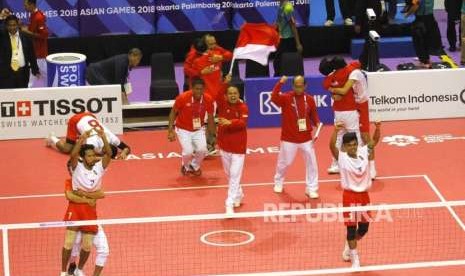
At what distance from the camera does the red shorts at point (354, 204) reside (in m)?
13.0

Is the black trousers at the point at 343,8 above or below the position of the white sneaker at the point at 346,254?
above

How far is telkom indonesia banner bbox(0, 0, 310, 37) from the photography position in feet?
78.2

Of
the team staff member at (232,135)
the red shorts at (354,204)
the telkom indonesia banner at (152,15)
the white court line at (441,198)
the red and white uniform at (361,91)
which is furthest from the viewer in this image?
the telkom indonesia banner at (152,15)

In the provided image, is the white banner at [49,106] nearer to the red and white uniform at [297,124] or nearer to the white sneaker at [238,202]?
the white sneaker at [238,202]

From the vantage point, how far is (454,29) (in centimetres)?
2458

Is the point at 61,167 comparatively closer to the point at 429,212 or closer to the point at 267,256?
the point at 267,256

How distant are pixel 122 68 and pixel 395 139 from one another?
209 inches

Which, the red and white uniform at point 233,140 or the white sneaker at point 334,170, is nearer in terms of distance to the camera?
the red and white uniform at point 233,140

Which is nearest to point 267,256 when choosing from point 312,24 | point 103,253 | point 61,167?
point 103,253

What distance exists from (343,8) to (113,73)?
23.9ft

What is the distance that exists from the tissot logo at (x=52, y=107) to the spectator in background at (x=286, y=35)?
428 centimetres

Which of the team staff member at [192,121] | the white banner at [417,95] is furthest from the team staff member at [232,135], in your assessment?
the white banner at [417,95]

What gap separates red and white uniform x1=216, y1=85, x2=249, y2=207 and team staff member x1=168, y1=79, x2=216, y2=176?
1059 mm

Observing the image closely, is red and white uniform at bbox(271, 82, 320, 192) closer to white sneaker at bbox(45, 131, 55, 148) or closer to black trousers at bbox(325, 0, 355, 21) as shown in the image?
white sneaker at bbox(45, 131, 55, 148)
